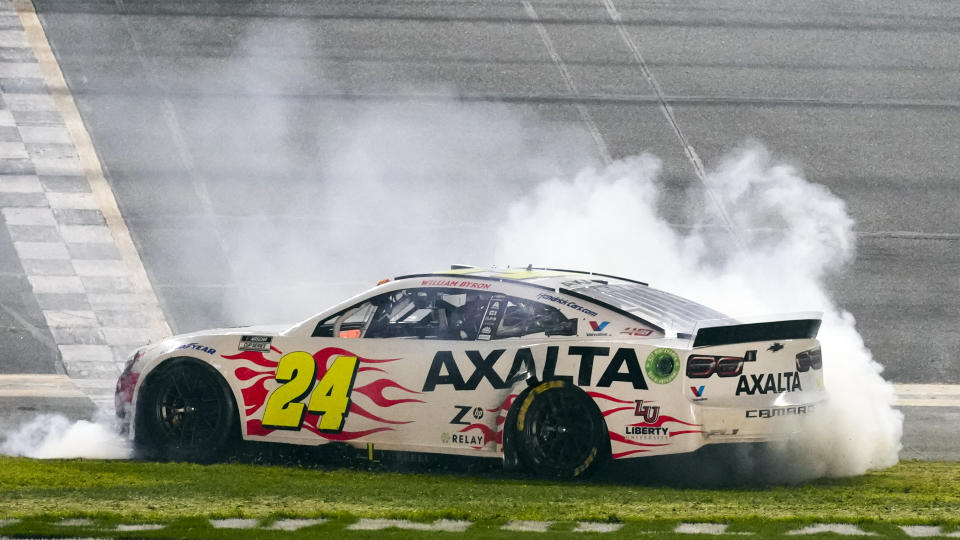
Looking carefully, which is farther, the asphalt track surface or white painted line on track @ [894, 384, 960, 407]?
the asphalt track surface

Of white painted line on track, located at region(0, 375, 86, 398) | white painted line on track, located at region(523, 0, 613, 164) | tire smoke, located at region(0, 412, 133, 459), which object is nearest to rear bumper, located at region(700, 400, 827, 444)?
tire smoke, located at region(0, 412, 133, 459)

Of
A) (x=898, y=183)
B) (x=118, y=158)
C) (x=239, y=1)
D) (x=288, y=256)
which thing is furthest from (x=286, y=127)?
(x=898, y=183)

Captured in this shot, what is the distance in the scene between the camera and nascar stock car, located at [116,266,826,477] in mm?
7852

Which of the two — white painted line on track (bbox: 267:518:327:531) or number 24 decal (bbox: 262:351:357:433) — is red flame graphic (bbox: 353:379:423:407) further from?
white painted line on track (bbox: 267:518:327:531)

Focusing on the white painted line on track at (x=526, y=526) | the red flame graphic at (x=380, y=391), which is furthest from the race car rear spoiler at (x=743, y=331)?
the red flame graphic at (x=380, y=391)

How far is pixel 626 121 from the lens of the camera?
18.1m

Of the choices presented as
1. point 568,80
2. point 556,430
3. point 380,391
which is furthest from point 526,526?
point 568,80

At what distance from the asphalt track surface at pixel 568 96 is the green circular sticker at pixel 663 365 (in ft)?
15.7

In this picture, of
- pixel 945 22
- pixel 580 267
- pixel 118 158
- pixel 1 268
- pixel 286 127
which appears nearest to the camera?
pixel 580 267

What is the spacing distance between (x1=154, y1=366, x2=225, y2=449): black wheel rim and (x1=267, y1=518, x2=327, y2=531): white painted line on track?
2108 mm

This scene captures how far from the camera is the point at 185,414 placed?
29.0 ft

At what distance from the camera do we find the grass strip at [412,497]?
22.6ft

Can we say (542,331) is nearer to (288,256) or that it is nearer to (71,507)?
(71,507)

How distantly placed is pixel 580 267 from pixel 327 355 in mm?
4762
